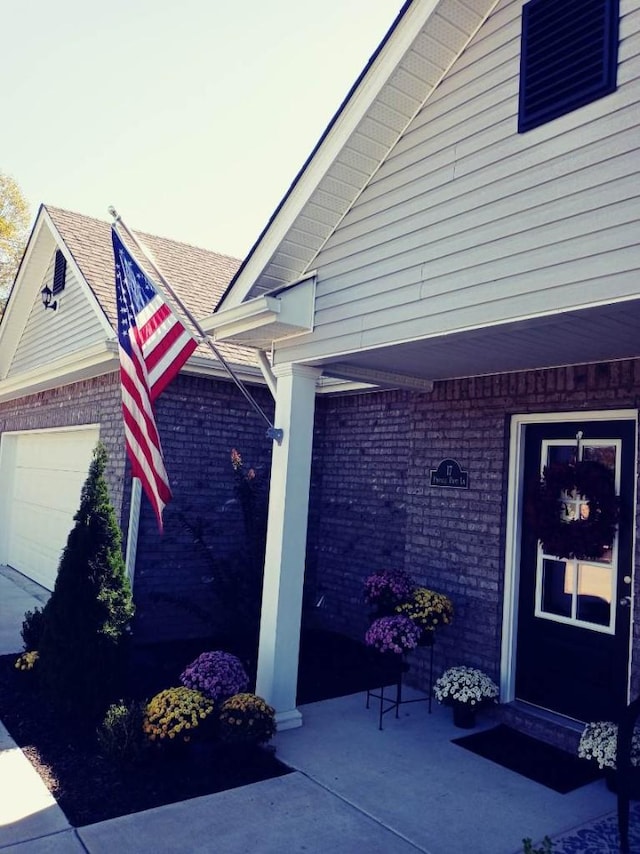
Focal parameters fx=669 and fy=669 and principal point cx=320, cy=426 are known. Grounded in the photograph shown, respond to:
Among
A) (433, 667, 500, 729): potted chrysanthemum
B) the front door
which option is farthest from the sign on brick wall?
(433, 667, 500, 729): potted chrysanthemum

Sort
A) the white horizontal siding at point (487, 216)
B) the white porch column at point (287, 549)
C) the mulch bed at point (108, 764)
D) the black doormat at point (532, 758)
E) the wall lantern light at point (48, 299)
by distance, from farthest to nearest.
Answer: the wall lantern light at point (48, 299), the white porch column at point (287, 549), the black doormat at point (532, 758), the mulch bed at point (108, 764), the white horizontal siding at point (487, 216)

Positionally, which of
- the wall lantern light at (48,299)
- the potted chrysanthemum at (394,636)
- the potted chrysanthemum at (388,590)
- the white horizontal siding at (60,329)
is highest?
the wall lantern light at (48,299)

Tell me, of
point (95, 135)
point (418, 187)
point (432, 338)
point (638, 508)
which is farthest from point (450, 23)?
point (95, 135)

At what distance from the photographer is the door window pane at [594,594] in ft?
15.7

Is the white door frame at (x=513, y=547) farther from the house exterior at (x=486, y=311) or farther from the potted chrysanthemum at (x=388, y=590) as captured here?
the potted chrysanthemum at (x=388, y=590)

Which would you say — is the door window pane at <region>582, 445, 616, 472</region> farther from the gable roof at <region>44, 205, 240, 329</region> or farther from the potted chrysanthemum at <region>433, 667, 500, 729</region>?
the gable roof at <region>44, 205, 240, 329</region>

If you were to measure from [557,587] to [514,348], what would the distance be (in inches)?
76.9

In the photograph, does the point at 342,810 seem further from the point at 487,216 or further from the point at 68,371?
the point at 68,371

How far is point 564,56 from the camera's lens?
12.1 feet

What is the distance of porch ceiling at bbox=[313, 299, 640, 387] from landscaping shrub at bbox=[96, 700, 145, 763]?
286cm

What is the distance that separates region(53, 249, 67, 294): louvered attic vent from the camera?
32.4 ft

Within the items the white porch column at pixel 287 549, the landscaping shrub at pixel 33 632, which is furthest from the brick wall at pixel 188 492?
the white porch column at pixel 287 549

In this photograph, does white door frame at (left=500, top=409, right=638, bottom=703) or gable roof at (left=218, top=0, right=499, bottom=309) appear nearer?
gable roof at (left=218, top=0, right=499, bottom=309)

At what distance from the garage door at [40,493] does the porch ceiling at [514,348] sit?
15.6 feet
